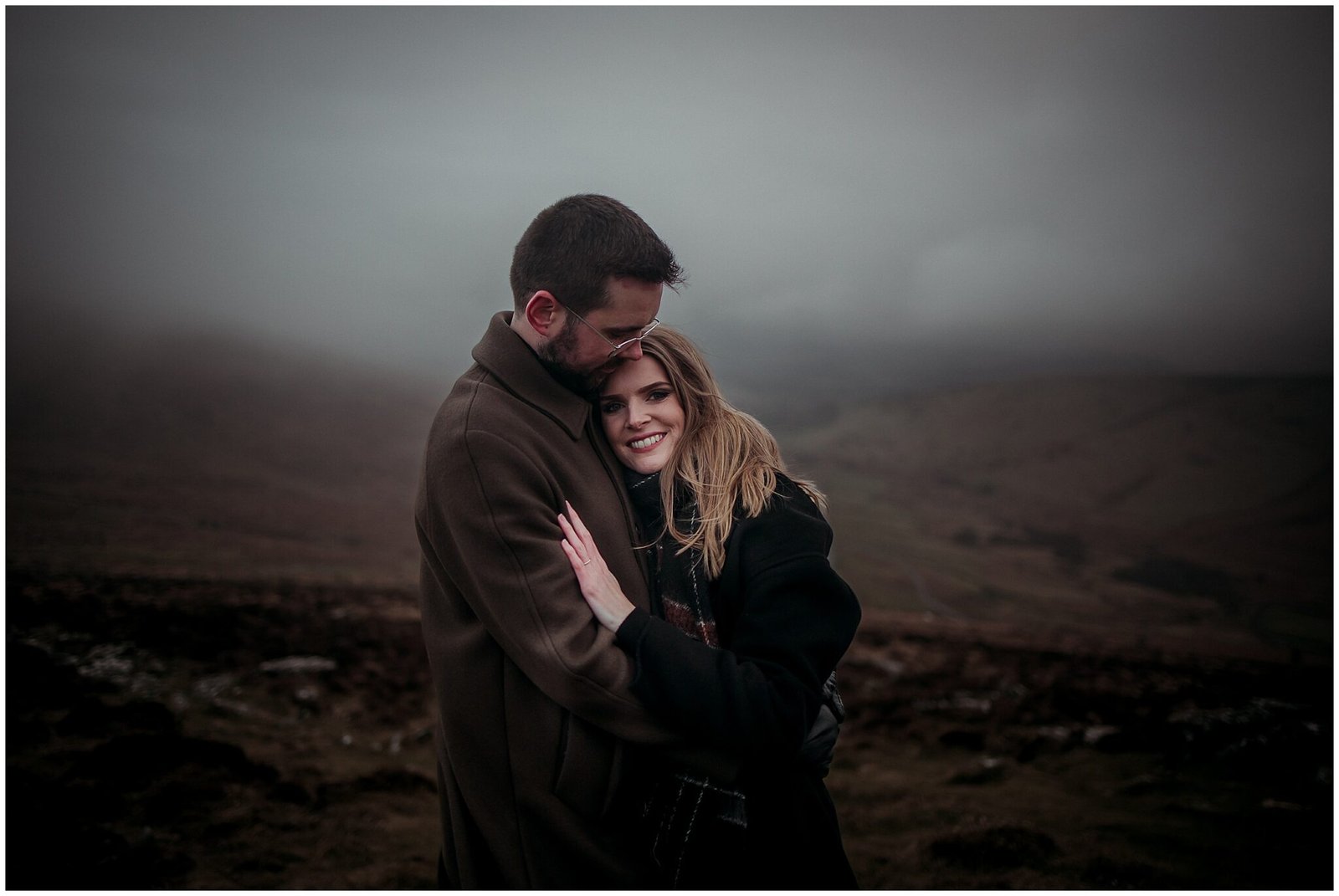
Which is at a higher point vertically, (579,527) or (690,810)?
(579,527)

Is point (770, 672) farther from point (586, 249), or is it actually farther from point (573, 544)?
point (586, 249)

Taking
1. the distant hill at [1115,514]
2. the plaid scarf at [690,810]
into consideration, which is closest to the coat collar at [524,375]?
the plaid scarf at [690,810]

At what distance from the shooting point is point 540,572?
214 centimetres

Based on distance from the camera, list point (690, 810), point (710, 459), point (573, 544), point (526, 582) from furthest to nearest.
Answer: point (710, 459), point (690, 810), point (573, 544), point (526, 582)

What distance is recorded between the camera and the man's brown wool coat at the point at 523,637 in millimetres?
2143

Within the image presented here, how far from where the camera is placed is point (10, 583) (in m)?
18.0

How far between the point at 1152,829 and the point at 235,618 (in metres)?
16.1

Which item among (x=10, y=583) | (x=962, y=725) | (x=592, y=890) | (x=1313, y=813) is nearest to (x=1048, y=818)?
(x=1313, y=813)

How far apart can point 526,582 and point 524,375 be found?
693 millimetres

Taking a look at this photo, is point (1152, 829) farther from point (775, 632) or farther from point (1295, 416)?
point (1295, 416)

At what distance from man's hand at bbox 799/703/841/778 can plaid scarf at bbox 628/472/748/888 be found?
0.83 feet

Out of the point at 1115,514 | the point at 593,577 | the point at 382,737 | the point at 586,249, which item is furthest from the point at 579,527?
the point at 1115,514

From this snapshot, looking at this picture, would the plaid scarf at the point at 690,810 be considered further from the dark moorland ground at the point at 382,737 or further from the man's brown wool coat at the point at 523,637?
the dark moorland ground at the point at 382,737

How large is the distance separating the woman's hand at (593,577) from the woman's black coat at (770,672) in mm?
49
